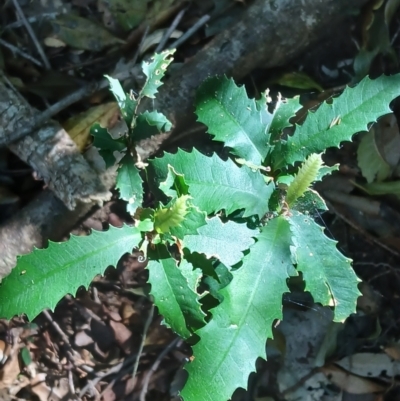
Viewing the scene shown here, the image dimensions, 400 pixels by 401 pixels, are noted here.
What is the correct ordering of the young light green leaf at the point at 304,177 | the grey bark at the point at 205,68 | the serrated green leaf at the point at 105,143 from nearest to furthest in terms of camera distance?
the young light green leaf at the point at 304,177, the serrated green leaf at the point at 105,143, the grey bark at the point at 205,68

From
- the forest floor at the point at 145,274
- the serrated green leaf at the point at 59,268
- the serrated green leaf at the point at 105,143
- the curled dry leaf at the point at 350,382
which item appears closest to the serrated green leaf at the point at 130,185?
the serrated green leaf at the point at 105,143

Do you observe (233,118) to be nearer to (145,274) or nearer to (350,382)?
(145,274)

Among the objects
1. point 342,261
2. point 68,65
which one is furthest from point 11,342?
point 342,261

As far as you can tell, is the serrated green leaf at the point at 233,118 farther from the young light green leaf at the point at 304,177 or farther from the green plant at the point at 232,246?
the young light green leaf at the point at 304,177

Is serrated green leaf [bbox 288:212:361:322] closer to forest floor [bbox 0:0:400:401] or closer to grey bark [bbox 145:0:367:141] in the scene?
forest floor [bbox 0:0:400:401]

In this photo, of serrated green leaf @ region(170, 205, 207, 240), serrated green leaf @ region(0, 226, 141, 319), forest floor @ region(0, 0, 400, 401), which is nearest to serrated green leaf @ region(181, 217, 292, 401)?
serrated green leaf @ region(170, 205, 207, 240)

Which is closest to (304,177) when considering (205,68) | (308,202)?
(308,202)
